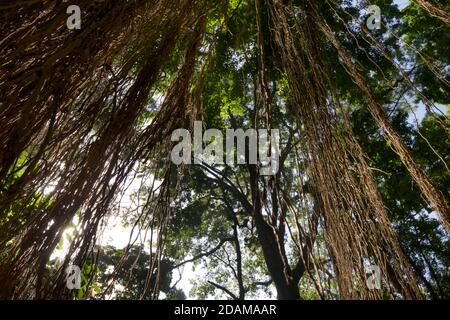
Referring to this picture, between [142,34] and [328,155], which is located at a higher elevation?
[142,34]

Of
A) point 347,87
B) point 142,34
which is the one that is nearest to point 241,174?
point 347,87

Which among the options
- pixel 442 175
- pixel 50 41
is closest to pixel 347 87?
pixel 442 175

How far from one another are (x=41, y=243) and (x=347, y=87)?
5.05 meters

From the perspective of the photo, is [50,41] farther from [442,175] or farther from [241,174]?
[241,174]

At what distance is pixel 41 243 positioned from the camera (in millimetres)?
671

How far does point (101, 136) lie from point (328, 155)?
0.53 m

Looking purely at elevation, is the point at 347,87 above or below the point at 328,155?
above
